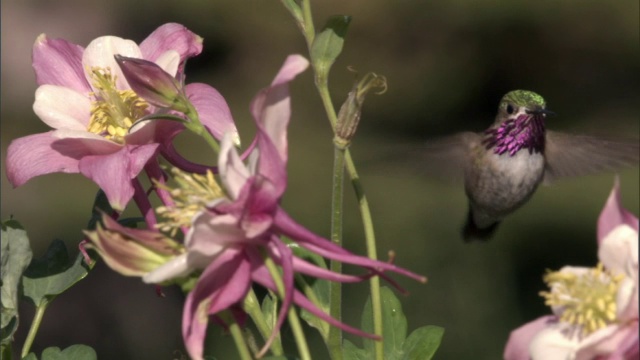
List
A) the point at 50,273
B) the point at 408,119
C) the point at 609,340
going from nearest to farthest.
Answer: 1. the point at 609,340
2. the point at 50,273
3. the point at 408,119

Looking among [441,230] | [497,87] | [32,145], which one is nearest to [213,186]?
[32,145]

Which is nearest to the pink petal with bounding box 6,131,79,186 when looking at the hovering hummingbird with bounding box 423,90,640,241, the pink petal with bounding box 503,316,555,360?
the pink petal with bounding box 503,316,555,360

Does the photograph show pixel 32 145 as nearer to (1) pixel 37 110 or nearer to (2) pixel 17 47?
(1) pixel 37 110

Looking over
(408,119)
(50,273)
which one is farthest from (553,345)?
(408,119)

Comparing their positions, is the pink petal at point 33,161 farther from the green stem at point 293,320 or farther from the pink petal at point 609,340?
the pink petal at point 609,340

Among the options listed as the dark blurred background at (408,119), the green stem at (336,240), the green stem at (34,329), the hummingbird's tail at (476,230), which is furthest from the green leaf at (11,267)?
the dark blurred background at (408,119)

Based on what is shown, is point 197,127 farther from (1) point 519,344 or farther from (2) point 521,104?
(2) point 521,104

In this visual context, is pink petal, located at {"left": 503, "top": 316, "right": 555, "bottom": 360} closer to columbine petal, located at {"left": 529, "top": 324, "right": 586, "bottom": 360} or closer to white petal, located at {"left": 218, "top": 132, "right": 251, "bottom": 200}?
columbine petal, located at {"left": 529, "top": 324, "right": 586, "bottom": 360}
